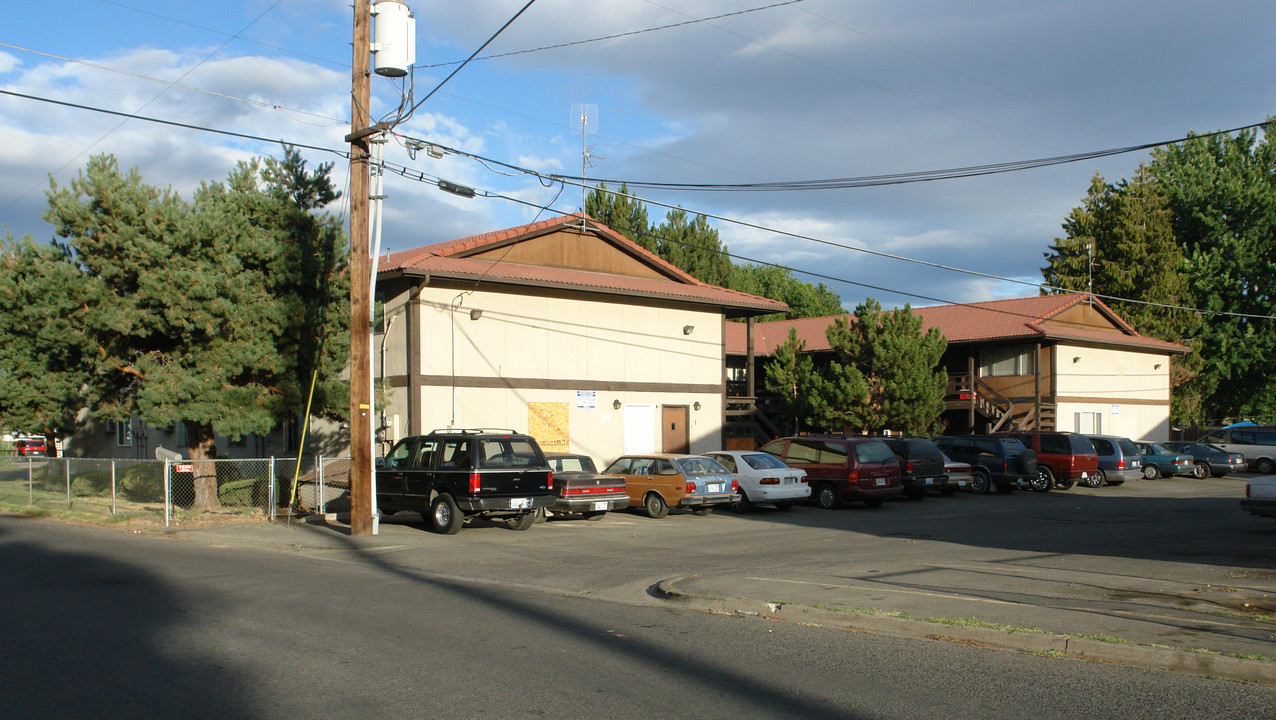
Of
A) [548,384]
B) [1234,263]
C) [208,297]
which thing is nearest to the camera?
[208,297]

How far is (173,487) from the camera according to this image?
20.9 metres

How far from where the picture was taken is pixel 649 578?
1234cm

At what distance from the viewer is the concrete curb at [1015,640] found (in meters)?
6.88

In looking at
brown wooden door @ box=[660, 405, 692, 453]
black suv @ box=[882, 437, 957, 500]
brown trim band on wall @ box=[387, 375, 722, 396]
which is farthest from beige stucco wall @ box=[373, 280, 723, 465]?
black suv @ box=[882, 437, 957, 500]

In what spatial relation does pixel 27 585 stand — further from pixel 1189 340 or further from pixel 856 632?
pixel 1189 340

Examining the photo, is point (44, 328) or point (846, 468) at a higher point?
point (44, 328)

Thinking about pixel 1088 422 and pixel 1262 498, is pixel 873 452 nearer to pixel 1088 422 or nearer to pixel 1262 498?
pixel 1262 498

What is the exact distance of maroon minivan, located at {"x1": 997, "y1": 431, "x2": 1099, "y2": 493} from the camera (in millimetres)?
28609

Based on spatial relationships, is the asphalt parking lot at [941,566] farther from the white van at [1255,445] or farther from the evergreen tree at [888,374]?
the white van at [1255,445]

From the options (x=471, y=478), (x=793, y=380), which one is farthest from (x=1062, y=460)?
(x=471, y=478)

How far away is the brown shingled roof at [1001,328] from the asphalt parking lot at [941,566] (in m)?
17.5

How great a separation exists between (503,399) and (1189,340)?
47540mm

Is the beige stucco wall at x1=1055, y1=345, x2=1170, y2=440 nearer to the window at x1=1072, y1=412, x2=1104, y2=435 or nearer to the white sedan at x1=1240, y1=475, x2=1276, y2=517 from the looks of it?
the window at x1=1072, y1=412, x2=1104, y2=435

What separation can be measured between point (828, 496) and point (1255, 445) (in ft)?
80.6
